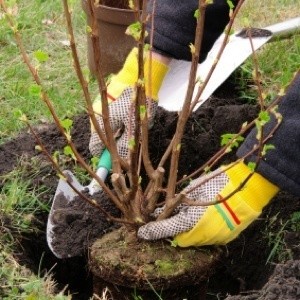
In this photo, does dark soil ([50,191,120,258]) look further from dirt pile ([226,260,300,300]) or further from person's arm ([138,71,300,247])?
dirt pile ([226,260,300,300])

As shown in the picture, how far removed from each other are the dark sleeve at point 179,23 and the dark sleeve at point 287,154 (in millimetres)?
420

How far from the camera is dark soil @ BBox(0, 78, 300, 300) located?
233cm

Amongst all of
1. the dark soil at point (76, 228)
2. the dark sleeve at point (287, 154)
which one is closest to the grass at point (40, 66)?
the dark soil at point (76, 228)

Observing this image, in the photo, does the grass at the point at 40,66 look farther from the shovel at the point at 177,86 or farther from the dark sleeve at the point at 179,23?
the dark sleeve at the point at 179,23

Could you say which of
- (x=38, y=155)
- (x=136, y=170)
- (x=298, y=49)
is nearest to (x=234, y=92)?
(x=298, y=49)

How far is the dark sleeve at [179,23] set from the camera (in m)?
2.29

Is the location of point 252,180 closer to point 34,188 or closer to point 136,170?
point 136,170

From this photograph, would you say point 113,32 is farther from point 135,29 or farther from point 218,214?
point 135,29

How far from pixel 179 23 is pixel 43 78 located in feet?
4.44

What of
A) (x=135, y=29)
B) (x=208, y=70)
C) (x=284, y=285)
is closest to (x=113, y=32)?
(x=208, y=70)

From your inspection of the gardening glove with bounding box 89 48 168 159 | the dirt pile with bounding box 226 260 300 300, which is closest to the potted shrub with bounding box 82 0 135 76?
the gardening glove with bounding box 89 48 168 159

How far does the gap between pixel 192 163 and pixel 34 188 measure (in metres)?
0.61

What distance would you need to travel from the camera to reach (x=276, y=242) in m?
2.29

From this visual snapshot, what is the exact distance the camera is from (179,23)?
2309mm
